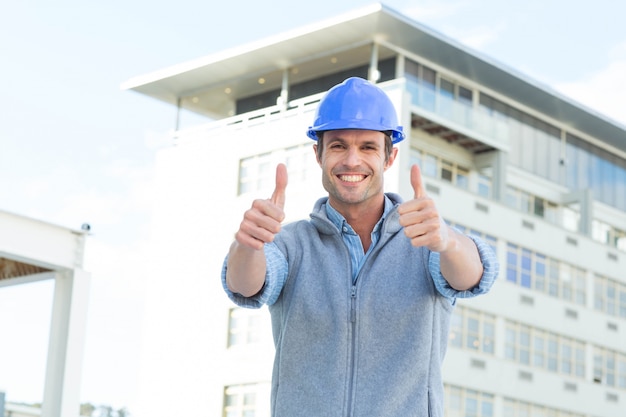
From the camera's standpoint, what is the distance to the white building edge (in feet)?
68.4

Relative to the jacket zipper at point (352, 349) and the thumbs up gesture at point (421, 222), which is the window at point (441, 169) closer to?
the jacket zipper at point (352, 349)

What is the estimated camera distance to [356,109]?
12.6 ft

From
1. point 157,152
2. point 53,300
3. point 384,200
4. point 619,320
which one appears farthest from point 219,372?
point 384,200

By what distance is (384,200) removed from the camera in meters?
4.00

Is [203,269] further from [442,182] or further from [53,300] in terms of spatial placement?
[53,300]

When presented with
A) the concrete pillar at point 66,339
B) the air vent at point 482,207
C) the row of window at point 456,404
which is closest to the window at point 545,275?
the air vent at point 482,207

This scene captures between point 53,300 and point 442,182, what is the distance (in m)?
29.5

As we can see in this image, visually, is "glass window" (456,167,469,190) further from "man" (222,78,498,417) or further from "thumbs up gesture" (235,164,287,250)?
"thumbs up gesture" (235,164,287,250)

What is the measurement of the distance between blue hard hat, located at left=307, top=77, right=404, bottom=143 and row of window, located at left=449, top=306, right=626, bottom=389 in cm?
4333

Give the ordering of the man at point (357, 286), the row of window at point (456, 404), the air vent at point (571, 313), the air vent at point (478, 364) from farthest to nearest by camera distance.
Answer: the air vent at point (571, 313) < the air vent at point (478, 364) < the row of window at point (456, 404) < the man at point (357, 286)

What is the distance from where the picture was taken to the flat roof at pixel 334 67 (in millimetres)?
50000

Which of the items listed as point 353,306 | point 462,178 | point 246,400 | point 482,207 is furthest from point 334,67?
point 353,306

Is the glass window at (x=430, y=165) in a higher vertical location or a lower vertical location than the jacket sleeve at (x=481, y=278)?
higher

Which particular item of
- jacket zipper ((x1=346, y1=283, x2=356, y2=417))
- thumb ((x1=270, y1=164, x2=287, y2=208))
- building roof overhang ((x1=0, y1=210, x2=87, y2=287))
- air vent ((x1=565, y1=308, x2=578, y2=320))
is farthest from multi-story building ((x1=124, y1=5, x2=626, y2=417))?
thumb ((x1=270, y1=164, x2=287, y2=208))
